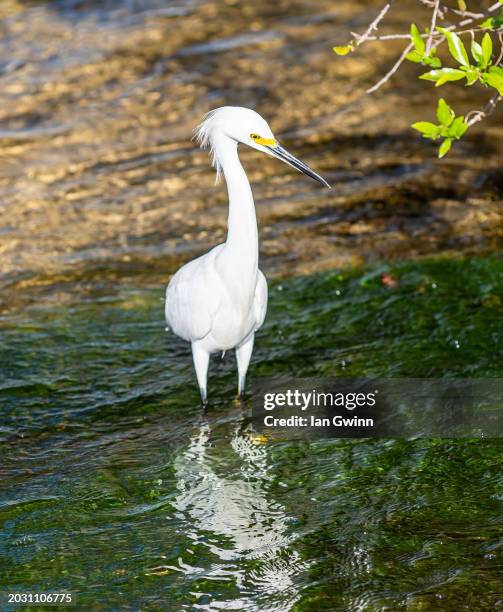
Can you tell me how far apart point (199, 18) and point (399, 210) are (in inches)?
231

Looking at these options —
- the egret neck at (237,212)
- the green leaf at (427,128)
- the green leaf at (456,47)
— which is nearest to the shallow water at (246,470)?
the egret neck at (237,212)

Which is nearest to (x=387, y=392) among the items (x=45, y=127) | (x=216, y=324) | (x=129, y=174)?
(x=216, y=324)

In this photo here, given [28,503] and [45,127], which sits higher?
[45,127]

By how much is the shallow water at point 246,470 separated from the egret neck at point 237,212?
1092 mm

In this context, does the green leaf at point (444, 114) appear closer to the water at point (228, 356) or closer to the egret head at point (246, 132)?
the egret head at point (246, 132)

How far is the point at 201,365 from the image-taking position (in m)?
6.03

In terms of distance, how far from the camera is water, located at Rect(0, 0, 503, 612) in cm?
461

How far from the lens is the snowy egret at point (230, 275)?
17.3 ft

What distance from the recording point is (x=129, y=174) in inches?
376

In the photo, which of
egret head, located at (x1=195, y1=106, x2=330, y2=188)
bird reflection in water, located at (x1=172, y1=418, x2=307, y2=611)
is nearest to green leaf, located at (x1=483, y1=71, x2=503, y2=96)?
egret head, located at (x1=195, y1=106, x2=330, y2=188)

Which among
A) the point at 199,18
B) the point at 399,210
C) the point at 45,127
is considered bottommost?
the point at 399,210

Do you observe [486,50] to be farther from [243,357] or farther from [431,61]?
[243,357]

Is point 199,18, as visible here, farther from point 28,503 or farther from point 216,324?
point 28,503

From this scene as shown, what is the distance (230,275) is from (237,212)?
0.40m
